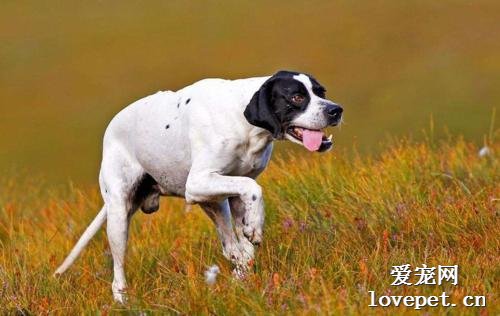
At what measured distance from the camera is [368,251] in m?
7.32

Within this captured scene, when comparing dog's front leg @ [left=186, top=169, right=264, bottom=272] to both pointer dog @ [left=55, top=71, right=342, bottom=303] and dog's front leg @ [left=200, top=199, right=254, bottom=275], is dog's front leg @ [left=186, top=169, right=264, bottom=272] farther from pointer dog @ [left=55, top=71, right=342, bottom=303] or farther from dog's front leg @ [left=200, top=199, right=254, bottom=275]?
dog's front leg @ [left=200, top=199, right=254, bottom=275]

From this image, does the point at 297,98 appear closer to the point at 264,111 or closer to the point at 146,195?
the point at 264,111

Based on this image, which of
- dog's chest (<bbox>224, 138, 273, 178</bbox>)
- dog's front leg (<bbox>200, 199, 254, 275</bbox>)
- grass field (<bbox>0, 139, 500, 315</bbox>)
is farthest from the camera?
dog's front leg (<bbox>200, 199, 254, 275</bbox>)

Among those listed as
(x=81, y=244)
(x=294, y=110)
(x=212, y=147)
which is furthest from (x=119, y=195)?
(x=294, y=110)

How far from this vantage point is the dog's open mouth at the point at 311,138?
23.6ft

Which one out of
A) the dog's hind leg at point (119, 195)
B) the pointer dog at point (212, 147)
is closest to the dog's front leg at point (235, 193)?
the pointer dog at point (212, 147)

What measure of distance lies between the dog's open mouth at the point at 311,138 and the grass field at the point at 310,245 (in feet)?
2.13

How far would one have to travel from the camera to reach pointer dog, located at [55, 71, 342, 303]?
724 centimetres

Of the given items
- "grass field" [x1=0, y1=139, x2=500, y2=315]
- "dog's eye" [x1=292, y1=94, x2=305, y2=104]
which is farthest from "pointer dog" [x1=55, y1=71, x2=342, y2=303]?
"grass field" [x1=0, y1=139, x2=500, y2=315]

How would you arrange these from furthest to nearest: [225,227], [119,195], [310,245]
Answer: [119,195] < [225,227] < [310,245]

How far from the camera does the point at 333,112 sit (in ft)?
23.4

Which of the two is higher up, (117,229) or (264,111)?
(264,111)

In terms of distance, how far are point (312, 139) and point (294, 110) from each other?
214mm

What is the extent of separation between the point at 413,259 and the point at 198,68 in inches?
785
